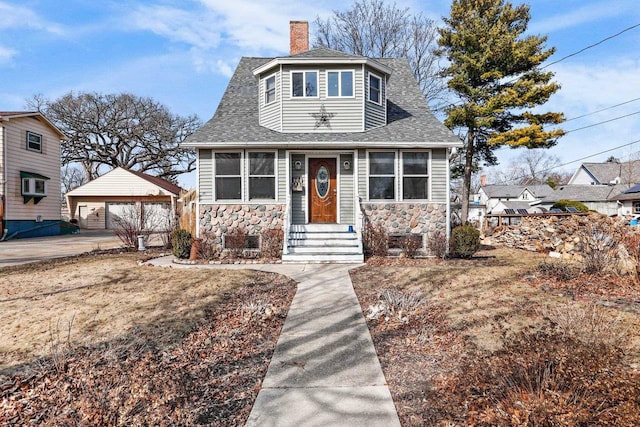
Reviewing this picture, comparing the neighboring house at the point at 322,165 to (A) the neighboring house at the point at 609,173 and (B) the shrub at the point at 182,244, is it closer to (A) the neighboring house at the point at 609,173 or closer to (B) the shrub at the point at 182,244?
(B) the shrub at the point at 182,244

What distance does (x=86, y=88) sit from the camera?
3272 cm

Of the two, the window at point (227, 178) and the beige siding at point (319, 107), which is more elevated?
the beige siding at point (319, 107)

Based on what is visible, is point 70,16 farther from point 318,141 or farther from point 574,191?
point 574,191

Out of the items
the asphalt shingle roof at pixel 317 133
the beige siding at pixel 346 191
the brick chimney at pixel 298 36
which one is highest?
the brick chimney at pixel 298 36

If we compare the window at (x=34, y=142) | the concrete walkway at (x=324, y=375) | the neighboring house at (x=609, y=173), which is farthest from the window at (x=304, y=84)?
the neighboring house at (x=609, y=173)

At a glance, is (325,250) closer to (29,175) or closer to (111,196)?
(29,175)

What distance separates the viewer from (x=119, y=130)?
33.8 meters

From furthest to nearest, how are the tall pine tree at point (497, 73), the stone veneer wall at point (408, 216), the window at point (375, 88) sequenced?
the tall pine tree at point (497, 73)
the window at point (375, 88)
the stone veneer wall at point (408, 216)

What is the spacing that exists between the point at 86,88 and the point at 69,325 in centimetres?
3563

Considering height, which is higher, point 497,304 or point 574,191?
point 574,191

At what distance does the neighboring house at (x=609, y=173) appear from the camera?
40.4 m

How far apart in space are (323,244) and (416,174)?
368cm

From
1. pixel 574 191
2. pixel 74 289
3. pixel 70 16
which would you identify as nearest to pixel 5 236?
pixel 70 16

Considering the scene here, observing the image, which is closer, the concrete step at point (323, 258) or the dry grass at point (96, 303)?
the dry grass at point (96, 303)
